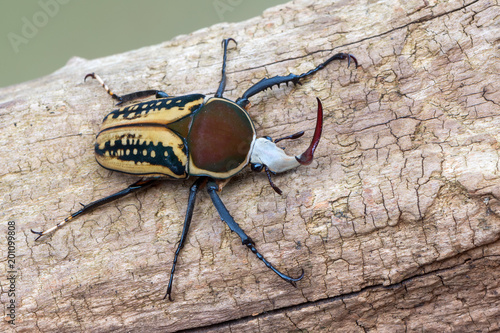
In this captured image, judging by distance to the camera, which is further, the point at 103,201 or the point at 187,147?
the point at 103,201

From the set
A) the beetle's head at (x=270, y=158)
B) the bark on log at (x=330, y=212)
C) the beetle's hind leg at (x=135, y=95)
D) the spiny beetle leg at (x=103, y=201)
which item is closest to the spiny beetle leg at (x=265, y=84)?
the bark on log at (x=330, y=212)

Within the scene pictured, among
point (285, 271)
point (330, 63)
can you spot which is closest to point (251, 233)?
point (285, 271)

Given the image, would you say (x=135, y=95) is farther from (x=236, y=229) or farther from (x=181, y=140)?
(x=236, y=229)

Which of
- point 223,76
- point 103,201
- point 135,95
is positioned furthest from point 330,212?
point 135,95

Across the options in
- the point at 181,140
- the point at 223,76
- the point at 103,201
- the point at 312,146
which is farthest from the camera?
the point at 223,76

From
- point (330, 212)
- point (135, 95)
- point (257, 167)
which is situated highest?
point (135, 95)

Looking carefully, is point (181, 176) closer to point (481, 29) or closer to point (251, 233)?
point (251, 233)

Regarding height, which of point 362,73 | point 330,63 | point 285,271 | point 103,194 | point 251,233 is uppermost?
point 330,63

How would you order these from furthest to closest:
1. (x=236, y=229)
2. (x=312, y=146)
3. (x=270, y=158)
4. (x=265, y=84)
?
(x=265, y=84)
(x=270, y=158)
(x=236, y=229)
(x=312, y=146)
